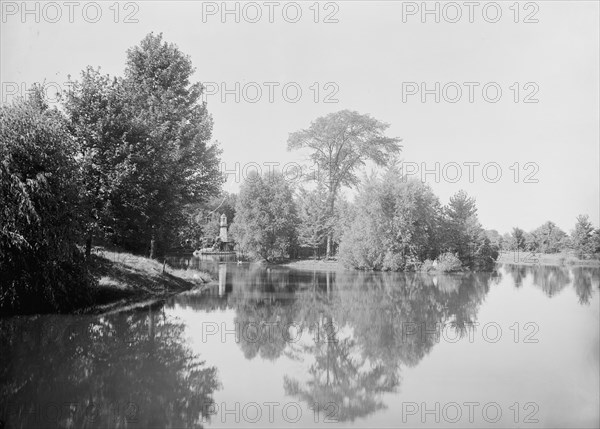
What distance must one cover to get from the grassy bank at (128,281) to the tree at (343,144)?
1025 inches

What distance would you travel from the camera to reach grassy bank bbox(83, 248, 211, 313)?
17719mm

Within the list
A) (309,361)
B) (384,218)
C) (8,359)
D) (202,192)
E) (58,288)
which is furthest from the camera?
(384,218)

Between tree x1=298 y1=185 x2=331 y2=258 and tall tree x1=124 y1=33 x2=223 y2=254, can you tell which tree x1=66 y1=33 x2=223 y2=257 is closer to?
tall tree x1=124 y1=33 x2=223 y2=254

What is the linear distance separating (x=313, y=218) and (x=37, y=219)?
4527cm

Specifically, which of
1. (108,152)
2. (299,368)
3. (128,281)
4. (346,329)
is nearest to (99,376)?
(299,368)

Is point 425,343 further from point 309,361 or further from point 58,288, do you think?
point 58,288

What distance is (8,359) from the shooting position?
962cm

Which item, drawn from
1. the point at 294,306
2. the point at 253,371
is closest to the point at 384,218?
the point at 294,306

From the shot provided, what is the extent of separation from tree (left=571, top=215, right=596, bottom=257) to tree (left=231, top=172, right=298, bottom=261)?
116 ft

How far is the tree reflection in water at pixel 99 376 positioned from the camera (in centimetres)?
700

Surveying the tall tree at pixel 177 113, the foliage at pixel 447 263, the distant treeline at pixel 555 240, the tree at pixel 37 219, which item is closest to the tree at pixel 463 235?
the foliage at pixel 447 263

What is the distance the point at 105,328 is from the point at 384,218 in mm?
32384

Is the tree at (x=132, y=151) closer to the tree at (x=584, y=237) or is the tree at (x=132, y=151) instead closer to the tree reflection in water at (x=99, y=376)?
the tree reflection in water at (x=99, y=376)

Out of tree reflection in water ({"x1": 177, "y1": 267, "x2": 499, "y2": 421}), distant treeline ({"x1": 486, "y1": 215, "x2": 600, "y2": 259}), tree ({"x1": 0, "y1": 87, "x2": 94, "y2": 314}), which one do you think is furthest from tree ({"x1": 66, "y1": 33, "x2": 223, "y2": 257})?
distant treeline ({"x1": 486, "y1": 215, "x2": 600, "y2": 259})
